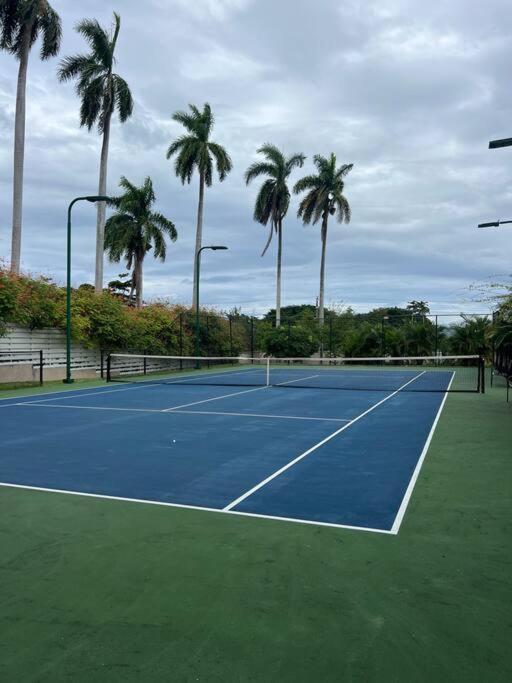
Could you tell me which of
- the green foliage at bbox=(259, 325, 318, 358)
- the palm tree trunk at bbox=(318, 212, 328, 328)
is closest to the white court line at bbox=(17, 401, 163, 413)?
the green foliage at bbox=(259, 325, 318, 358)

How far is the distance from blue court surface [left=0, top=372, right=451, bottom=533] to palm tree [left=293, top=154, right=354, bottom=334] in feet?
96.5

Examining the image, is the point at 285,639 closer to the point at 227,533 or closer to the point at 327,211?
the point at 227,533

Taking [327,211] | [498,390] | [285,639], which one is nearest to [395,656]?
[285,639]

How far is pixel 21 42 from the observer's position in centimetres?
2961

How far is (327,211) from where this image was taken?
144 feet

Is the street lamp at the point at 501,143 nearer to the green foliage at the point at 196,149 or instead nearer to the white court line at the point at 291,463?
the white court line at the point at 291,463

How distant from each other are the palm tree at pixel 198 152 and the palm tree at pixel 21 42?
977 cm

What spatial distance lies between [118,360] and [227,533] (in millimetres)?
23033

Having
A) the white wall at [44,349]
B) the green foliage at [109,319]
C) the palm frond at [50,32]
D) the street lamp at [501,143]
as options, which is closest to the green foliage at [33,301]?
the green foliage at [109,319]

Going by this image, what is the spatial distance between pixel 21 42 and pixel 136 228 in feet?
58.1

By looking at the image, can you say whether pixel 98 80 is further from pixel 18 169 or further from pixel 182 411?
pixel 182 411

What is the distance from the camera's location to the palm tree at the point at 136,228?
45.8m

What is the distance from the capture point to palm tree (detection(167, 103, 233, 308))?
1518 inches

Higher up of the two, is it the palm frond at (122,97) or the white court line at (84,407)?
the palm frond at (122,97)
